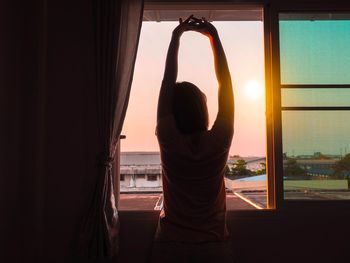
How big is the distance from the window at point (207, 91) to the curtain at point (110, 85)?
0.20m

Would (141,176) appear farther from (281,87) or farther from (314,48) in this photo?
(314,48)

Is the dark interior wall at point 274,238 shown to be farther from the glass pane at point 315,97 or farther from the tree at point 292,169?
the glass pane at point 315,97

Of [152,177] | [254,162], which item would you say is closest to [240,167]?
[254,162]

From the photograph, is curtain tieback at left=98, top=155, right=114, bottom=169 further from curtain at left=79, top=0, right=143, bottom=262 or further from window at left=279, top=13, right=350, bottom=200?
window at left=279, top=13, right=350, bottom=200

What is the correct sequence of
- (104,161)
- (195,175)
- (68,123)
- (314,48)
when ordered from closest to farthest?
(195,175) → (104,161) → (68,123) → (314,48)

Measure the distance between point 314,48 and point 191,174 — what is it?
1.30 metres

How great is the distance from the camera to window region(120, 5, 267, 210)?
198 centimetres

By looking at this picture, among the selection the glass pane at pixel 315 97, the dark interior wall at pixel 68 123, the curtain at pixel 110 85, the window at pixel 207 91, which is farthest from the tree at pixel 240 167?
the dark interior wall at pixel 68 123

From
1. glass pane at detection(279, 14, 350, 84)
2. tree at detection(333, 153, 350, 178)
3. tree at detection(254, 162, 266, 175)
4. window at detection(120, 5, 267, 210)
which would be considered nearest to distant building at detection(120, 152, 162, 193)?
window at detection(120, 5, 267, 210)

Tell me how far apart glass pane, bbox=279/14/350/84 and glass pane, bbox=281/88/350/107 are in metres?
0.05

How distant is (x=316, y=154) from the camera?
1.93 metres

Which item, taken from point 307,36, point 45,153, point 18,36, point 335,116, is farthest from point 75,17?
point 335,116

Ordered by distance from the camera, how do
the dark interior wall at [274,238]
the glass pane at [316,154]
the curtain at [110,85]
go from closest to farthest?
the curtain at [110,85]
the dark interior wall at [274,238]
the glass pane at [316,154]

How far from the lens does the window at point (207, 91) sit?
78.0 inches
